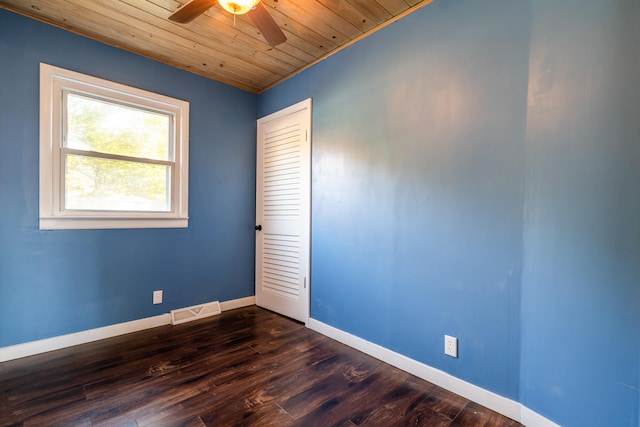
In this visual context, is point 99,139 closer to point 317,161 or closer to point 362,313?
point 317,161

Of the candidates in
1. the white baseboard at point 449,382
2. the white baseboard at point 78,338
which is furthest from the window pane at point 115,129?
the white baseboard at point 449,382

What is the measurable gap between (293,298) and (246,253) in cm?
88

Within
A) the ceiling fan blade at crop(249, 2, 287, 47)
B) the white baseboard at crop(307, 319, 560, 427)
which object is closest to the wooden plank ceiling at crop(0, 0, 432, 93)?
the ceiling fan blade at crop(249, 2, 287, 47)

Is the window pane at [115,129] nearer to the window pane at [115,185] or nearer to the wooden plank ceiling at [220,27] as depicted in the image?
the window pane at [115,185]

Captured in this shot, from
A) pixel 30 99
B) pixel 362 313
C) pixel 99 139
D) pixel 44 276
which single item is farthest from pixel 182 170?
pixel 362 313

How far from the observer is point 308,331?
2709mm

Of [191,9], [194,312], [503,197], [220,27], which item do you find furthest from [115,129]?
[503,197]

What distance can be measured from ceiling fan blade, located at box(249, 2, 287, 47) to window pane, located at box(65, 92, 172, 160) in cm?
165

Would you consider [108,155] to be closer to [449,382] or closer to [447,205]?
[447,205]

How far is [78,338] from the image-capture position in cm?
236

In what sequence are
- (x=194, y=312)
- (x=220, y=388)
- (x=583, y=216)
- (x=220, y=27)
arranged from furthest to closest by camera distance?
(x=194, y=312), (x=220, y=27), (x=220, y=388), (x=583, y=216)

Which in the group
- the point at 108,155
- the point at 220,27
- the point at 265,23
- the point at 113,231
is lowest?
the point at 113,231

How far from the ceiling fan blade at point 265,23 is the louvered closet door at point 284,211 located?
0.96 metres

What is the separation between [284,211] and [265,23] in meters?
1.79
